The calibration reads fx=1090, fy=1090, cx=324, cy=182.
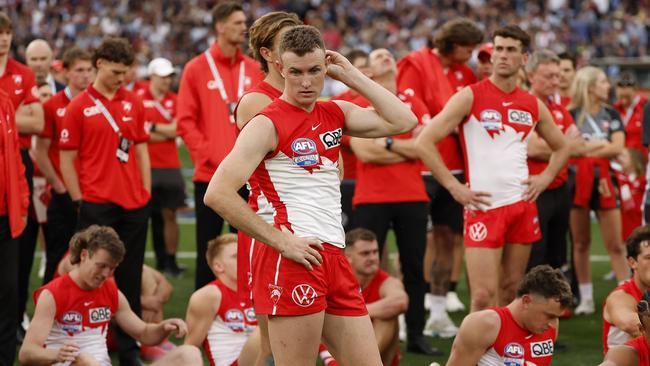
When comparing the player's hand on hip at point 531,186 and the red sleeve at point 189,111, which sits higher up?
the red sleeve at point 189,111

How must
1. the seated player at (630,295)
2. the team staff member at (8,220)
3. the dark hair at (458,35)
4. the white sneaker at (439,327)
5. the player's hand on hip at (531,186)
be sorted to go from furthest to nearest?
the white sneaker at (439,327) < the dark hair at (458,35) < the player's hand on hip at (531,186) < the team staff member at (8,220) < the seated player at (630,295)

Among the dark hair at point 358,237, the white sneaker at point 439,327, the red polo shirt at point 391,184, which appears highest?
A: the red polo shirt at point 391,184

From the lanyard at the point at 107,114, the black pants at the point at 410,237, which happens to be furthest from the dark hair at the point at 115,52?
the black pants at the point at 410,237

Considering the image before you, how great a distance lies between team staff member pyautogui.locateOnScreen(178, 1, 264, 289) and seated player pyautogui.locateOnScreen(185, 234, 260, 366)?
97 cm

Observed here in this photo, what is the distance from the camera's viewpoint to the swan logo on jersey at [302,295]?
478 cm

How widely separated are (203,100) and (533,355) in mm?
3419

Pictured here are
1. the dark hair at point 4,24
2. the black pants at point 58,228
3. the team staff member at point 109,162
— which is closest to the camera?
the dark hair at point 4,24

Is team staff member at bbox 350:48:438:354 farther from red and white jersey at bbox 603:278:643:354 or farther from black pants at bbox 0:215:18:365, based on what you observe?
black pants at bbox 0:215:18:365

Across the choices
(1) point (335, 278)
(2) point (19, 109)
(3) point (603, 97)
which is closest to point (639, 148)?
(3) point (603, 97)

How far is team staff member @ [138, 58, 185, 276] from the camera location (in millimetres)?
12008

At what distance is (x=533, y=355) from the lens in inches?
251

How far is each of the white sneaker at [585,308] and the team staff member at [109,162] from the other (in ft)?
13.5

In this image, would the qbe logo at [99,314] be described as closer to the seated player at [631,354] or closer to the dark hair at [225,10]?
the dark hair at [225,10]

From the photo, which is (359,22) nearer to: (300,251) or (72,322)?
(72,322)
